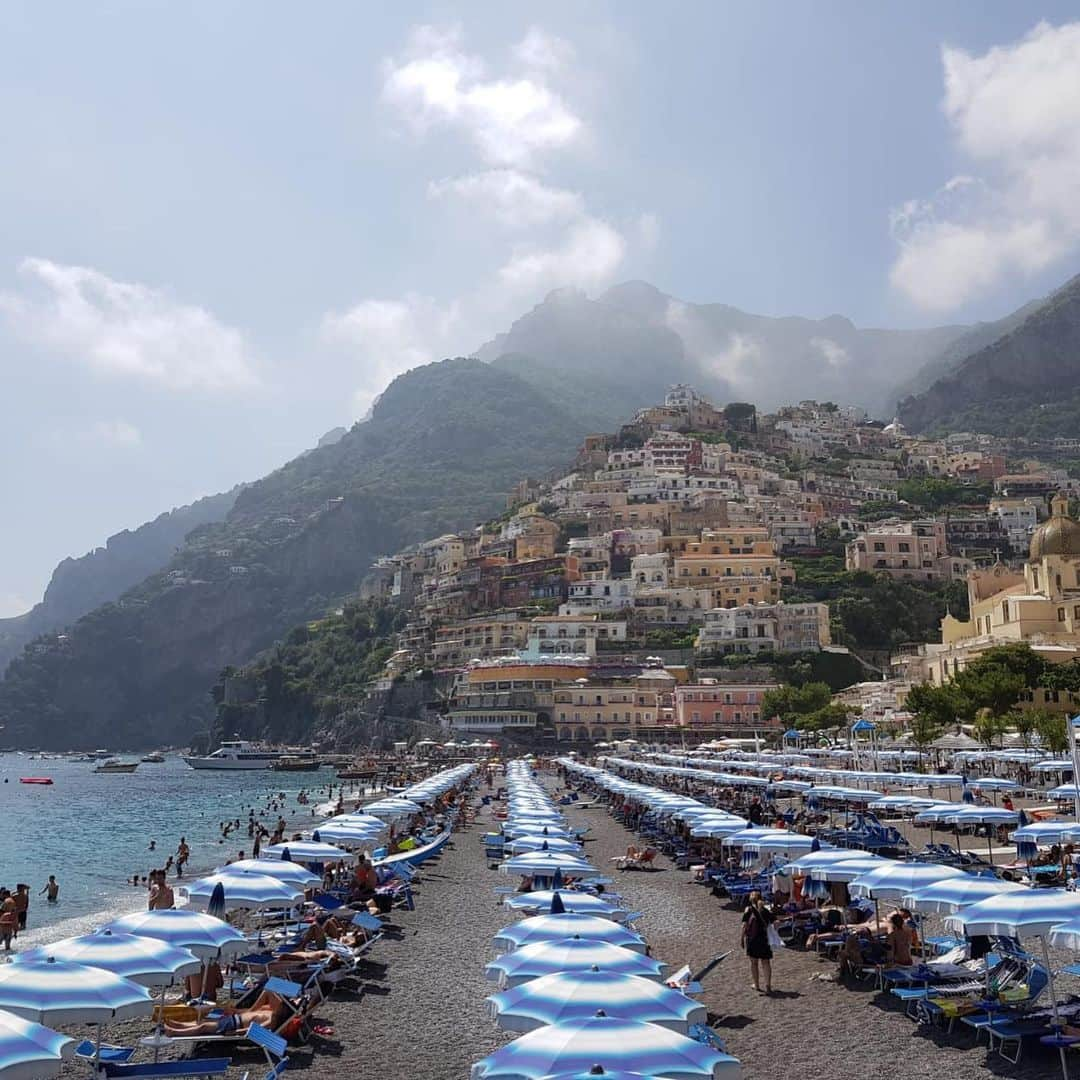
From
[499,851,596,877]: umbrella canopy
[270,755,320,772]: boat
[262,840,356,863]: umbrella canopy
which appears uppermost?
[262,840,356,863]: umbrella canopy

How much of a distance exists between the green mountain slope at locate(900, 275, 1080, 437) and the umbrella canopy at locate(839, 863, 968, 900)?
15703cm

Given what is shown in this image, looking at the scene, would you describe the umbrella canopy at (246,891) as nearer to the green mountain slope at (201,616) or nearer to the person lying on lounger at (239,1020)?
the person lying on lounger at (239,1020)

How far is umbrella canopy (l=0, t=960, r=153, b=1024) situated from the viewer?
6973mm


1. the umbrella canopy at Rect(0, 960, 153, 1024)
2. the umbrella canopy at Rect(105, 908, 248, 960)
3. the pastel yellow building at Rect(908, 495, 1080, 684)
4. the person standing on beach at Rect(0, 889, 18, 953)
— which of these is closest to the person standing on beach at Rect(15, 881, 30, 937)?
the person standing on beach at Rect(0, 889, 18, 953)

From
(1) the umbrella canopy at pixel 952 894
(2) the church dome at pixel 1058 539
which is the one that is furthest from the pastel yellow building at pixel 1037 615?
(1) the umbrella canopy at pixel 952 894

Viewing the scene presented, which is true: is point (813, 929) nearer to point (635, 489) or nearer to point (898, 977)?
point (898, 977)

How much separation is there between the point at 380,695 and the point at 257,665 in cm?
3581

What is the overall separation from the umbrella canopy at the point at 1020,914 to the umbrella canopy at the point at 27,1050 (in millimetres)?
6702

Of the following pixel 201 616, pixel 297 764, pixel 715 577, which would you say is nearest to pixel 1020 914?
pixel 715 577

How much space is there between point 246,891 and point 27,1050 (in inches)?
245

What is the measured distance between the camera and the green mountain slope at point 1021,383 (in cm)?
15675

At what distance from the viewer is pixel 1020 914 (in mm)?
8297

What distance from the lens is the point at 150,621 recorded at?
154m

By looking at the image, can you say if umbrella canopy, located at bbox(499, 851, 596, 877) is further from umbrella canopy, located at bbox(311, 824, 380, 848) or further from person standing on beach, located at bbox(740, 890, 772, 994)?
person standing on beach, located at bbox(740, 890, 772, 994)
